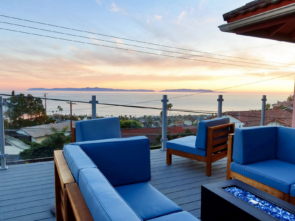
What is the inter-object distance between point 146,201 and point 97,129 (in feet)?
5.67

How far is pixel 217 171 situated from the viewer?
3168mm

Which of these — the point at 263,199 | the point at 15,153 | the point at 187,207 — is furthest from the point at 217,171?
the point at 15,153

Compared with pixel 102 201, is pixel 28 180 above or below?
below

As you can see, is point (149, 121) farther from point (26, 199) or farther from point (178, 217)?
point (178, 217)

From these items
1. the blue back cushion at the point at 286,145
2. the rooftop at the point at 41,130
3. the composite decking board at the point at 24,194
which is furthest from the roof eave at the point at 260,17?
the rooftop at the point at 41,130

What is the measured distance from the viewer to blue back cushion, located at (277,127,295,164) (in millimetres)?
2402

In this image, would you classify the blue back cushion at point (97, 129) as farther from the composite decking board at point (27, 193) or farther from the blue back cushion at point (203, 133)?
the blue back cushion at point (203, 133)

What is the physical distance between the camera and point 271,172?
213 cm

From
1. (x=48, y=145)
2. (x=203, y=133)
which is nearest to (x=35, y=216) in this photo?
(x=203, y=133)

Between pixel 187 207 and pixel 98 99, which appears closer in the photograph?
pixel 187 207

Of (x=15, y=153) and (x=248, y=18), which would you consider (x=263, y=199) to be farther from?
(x=15, y=153)

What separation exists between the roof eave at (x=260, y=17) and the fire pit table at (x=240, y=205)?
2266mm

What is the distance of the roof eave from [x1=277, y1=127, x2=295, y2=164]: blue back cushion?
1.47 metres

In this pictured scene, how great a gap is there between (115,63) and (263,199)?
11642 millimetres
